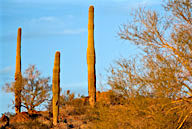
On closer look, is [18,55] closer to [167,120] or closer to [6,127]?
[6,127]

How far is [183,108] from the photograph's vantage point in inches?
504

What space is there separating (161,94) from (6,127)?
10.9 m

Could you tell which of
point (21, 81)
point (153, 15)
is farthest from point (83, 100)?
point (153, 15)

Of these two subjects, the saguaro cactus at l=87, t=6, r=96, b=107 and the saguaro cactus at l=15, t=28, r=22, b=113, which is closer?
the saguaro cactus at l=87, t=6, r=96, b=107

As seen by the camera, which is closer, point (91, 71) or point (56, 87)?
point (56, 87)

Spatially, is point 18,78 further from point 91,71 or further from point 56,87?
point 91,71

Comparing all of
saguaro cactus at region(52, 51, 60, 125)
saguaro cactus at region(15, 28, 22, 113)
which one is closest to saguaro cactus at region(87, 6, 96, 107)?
saguaro cactus at region(52, 51, 60, 125)

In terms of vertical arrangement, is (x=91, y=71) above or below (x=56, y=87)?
above

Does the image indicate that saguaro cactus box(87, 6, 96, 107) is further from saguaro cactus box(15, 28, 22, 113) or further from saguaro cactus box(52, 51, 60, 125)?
saguaro cactus box(15, 28, 22, 113)

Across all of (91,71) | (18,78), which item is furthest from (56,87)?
(18,78)

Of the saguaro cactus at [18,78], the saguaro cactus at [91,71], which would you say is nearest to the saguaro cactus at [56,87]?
the saguaro cactus at [91,71]

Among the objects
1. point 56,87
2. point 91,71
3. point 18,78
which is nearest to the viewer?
point 56,87

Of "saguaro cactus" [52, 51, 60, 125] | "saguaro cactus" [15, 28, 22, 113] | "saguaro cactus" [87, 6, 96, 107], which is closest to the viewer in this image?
"saguaro cactus" [52, 51, 60, 125]

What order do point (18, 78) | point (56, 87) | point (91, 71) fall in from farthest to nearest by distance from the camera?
point (18, 78), point (91, 71), point (56, 87)
